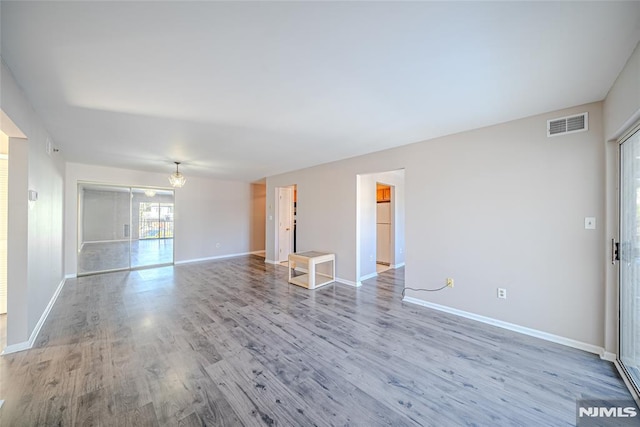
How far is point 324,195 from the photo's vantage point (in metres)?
5.04

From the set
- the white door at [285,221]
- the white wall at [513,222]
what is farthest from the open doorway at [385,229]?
the white door at [285,221]

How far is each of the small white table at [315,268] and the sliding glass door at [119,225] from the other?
4072 mm

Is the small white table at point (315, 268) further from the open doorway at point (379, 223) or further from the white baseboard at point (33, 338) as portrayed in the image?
the white baseboard at point (33, 338)

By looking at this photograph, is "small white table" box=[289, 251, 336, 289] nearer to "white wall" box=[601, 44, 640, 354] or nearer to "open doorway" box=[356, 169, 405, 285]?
"open doorway" box=[356, 169, 405, 285]

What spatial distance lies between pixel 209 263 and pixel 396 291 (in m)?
5.08

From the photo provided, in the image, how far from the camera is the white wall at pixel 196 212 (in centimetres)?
501

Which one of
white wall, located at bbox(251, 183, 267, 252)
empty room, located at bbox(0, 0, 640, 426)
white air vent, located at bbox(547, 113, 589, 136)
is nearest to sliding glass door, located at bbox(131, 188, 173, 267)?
empty room, located at bbox(0, 0, 640, 426)

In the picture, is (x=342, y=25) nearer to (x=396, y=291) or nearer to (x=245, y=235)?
(x=396, y=291)

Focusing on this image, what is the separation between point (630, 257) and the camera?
194 cm

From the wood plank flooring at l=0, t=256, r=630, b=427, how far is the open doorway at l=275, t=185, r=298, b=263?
325cm

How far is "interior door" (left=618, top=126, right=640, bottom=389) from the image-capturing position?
1.83 meters

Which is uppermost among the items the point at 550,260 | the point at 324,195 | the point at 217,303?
the point at 324,195

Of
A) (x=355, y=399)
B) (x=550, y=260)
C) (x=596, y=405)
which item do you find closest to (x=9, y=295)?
(x=355, y=399)

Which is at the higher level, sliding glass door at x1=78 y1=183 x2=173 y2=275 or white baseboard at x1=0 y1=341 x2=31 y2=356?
sliding glass door at x1=78 y1=183 x2=173 y2=275
